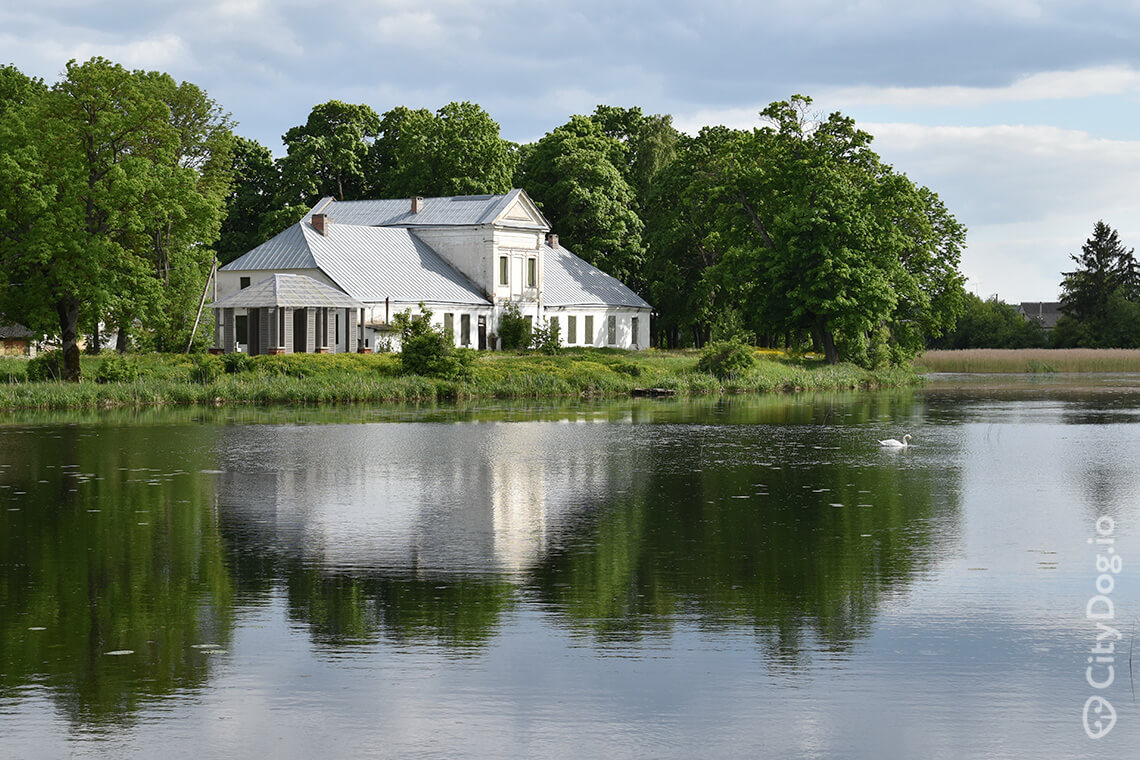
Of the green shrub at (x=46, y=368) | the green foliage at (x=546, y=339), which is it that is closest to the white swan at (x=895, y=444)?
the green shrub at (x=46, y=368)

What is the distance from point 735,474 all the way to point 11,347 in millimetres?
60820

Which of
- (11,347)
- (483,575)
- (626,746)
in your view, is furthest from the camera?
(11,347)

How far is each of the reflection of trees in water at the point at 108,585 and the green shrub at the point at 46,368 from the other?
1078 inches

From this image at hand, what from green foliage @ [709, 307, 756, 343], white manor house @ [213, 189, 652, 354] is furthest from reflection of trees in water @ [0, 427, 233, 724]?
green foliage @ [709, 307, 756, 343]

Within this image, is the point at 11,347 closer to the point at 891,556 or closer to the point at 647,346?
the point at 647,346

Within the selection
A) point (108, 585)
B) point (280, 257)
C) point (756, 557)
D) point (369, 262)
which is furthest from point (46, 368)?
point (756, 557)

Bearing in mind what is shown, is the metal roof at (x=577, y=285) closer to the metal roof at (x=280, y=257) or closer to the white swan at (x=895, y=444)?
the metal roof at (x=280, y=257)

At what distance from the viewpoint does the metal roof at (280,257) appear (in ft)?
241

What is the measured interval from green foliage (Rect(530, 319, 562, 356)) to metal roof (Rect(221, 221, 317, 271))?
12.8 metres

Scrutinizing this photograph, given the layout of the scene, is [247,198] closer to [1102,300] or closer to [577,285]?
[577,285]

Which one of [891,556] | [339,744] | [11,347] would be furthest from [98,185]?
[339,744]

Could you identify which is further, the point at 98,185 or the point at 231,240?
the point at 231,240

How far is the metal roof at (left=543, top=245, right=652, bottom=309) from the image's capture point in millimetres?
84938

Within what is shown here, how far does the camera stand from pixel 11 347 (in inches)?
3039
